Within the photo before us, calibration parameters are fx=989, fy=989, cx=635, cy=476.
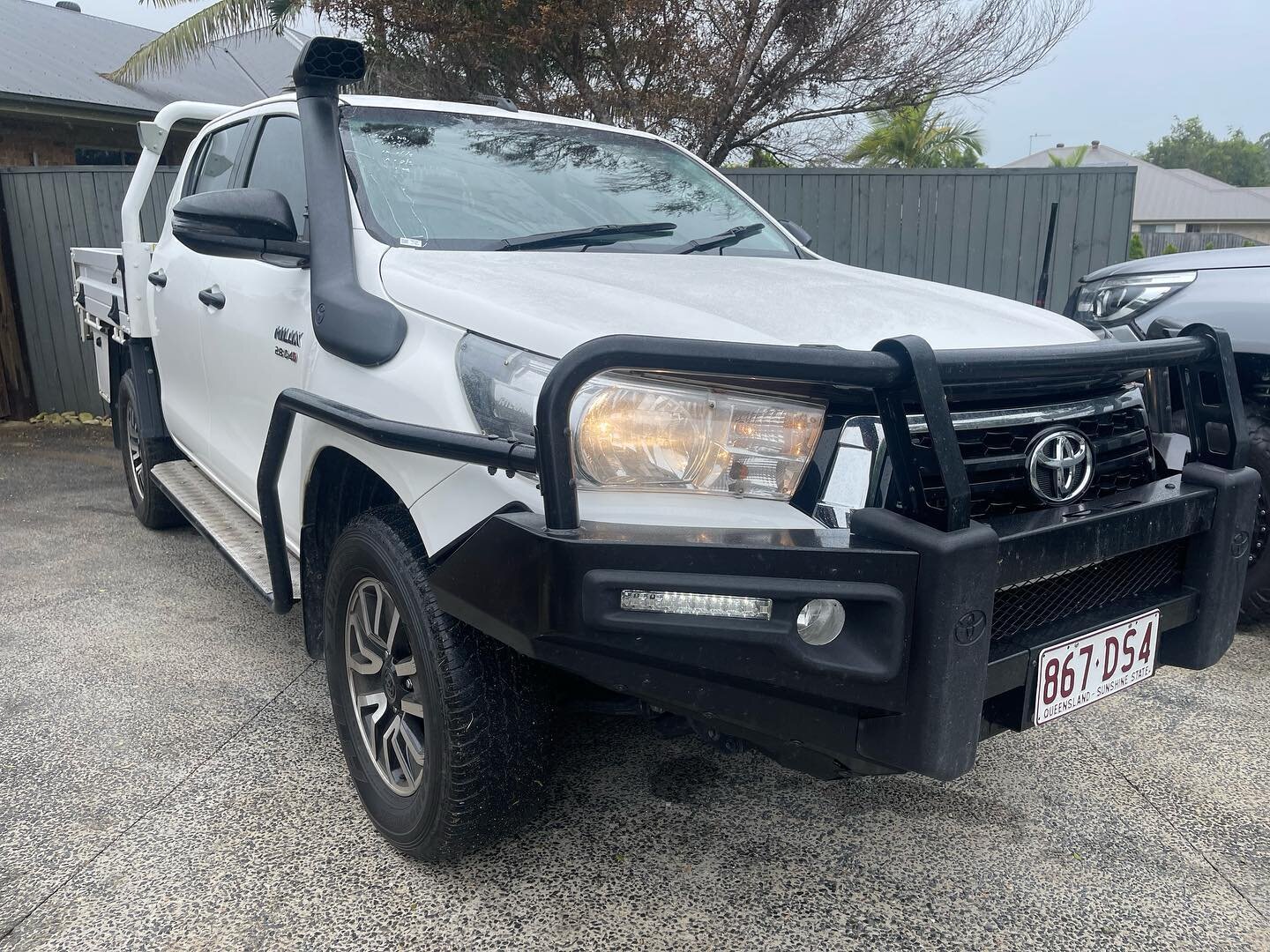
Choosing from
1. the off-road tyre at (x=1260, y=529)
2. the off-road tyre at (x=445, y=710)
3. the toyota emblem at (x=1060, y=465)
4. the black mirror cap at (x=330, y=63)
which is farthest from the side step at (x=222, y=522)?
the off-road tyre at (x=1260, y=529)

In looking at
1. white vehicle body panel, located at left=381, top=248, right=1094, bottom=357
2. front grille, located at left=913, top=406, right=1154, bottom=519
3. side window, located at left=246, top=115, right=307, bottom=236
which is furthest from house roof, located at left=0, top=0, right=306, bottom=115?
front grille, located at left=913, top=406, right=1154, bottom=519

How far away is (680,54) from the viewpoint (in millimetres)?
10469

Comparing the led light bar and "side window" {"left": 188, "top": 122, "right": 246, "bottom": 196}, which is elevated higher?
"side window" {"left": 188, "top": 122, "right": 246, "bottom": 196}

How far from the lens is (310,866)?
233 cm

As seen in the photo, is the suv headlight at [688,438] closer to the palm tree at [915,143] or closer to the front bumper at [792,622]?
the front bumper at [792,622]

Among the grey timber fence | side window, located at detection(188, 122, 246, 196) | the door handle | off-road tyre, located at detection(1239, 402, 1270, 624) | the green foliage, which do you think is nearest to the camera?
the door handle

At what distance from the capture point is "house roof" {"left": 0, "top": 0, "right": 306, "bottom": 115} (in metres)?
11.9

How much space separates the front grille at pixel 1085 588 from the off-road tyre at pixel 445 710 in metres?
0.97

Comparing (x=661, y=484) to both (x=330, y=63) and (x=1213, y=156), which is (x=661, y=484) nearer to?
(x=330, y=63)

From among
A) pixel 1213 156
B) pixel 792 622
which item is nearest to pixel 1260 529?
pixel 792 622

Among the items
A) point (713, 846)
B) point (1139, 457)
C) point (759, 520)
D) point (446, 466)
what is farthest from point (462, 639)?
point (1139, 457)

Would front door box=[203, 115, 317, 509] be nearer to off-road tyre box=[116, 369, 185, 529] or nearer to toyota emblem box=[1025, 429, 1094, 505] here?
off-road tyre box=[116, 369, 185, 529]

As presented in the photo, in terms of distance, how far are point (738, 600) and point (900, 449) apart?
0.38 meters

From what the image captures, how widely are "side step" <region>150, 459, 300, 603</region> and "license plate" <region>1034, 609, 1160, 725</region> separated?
1973 mm
